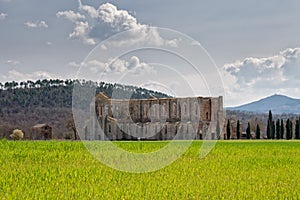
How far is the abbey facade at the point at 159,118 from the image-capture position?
59.6 meters

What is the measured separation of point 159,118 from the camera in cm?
6738

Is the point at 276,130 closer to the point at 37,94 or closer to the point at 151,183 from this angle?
the point at 37,94

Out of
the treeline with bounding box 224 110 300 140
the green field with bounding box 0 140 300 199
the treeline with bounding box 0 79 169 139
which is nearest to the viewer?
the green field with bounding box 0 140 300 199

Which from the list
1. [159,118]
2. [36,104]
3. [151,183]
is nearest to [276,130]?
[159,118]

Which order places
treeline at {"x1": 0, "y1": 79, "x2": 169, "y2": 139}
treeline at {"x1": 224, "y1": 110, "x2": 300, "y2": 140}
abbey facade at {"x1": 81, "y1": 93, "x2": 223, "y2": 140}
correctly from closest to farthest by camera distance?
1. abbey facade at {"x1": 81, "y1": 93, "x2": 223, "y2": 140}
2. treeline at {"x1": 224, "y1": 110, "x2": 300, "y2": 140}
3. treeline at {"x1": 0, "y1": 79, "x2": 169, "y2": 139}

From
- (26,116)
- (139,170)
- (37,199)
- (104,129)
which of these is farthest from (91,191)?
(26,116)

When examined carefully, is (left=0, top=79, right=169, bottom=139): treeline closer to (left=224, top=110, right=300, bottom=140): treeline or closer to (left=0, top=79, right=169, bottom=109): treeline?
(left=0, top=79, right=169, bottom=109): treeline

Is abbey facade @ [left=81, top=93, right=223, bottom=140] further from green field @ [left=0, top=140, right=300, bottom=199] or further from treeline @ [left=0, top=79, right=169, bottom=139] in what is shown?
green field @ [left=0, top=140, right=300, bottom=199]

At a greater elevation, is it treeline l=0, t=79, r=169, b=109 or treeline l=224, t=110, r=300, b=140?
treeline l=0, t=79, r=169, b=109

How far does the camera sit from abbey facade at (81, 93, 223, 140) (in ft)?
196

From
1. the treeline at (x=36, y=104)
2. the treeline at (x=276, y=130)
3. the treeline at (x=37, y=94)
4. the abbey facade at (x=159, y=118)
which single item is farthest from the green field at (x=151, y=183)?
the treeline at (x=37, y=94)

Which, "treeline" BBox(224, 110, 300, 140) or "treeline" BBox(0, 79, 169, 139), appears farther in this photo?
"treeline" BBox(0, 79, 169, 139)

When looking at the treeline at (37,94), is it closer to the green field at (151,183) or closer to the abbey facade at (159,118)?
the abbey facade at (159,118)

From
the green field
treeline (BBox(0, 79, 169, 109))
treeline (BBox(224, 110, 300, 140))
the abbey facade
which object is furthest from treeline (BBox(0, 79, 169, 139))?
the green field
